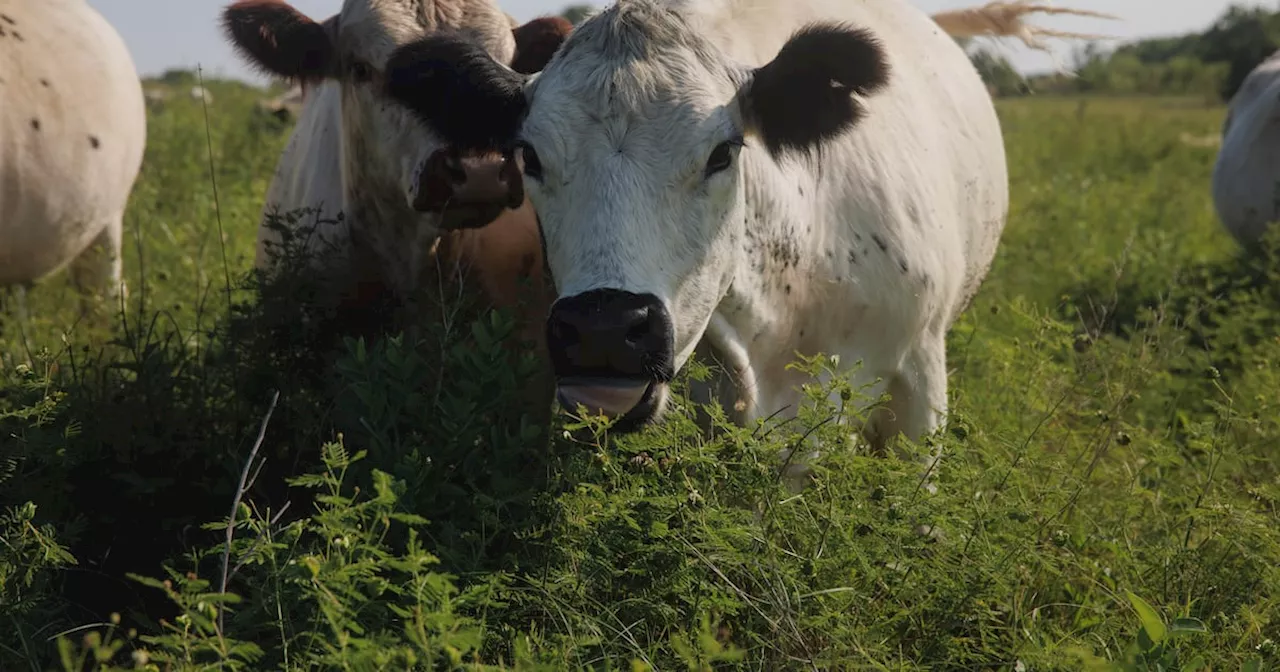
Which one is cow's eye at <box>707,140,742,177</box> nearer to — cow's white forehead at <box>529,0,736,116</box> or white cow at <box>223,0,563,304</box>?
cow's white forehead at <box>529,0,736,116</box>

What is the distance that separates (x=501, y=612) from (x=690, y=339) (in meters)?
0.87

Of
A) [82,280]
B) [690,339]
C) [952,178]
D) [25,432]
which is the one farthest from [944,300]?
[82,280]

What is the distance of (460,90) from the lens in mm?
3766

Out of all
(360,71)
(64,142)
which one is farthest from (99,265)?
(360,71)

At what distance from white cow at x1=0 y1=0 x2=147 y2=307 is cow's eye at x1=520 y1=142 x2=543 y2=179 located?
9.73 feet

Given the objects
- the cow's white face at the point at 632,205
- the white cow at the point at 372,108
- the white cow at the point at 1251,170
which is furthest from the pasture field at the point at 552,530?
the white cow at the point at 1251,170

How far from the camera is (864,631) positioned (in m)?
3.05

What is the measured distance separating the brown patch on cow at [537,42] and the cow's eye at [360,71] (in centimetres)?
52

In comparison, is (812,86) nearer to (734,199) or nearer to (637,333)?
(734,199)

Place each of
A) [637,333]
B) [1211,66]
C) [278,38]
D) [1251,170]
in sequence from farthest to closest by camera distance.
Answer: [1211,66] → [1251,170] → [278,38] → [637,333]

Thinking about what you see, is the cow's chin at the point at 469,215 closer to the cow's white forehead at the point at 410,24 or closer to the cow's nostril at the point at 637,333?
the cow's white forehead at the point at 410,24

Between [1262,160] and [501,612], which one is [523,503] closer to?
[501,612]

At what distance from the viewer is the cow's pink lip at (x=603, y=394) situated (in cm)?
319

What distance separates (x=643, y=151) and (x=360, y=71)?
1.85 m
